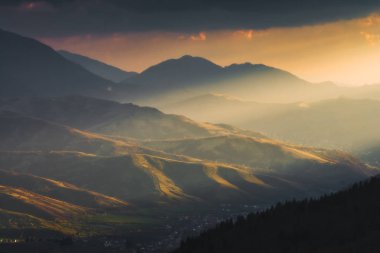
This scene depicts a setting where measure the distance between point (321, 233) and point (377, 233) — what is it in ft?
121

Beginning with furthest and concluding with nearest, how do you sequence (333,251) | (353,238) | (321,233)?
(321,233), (353,238), (333,251)

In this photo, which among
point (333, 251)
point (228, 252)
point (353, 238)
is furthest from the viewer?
point (228, 252)

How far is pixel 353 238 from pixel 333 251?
71.7 feet

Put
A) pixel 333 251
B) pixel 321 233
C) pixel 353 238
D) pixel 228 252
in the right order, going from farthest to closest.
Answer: pixel 228 252
pixel 321 233
pixel 353 238
pixel 333 251

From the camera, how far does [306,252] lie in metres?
165

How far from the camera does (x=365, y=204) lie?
19938 centimetres

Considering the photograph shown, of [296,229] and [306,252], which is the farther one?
[296,229]

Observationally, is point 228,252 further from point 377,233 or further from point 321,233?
point 377,233

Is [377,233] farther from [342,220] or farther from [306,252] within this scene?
[342,220]

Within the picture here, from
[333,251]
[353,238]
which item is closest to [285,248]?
[353,238]

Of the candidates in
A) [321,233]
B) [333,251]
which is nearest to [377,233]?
[333,251]

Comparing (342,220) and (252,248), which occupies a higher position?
(342,220)

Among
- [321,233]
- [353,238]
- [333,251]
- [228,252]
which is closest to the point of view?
[333,251]

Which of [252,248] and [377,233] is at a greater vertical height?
[377,233]
